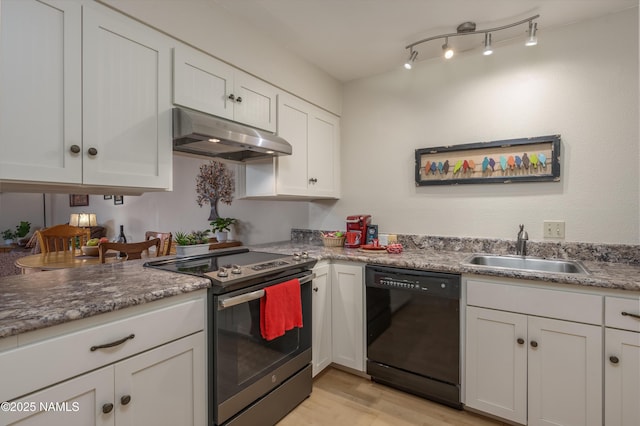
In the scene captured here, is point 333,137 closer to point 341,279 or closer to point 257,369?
point 341,279

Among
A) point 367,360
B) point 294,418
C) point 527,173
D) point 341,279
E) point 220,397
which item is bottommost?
point 294,418

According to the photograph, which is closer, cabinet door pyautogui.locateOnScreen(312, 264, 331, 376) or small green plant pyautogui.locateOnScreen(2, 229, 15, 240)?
cabinet door pyautogui.locateOnScreen(312, 264, 331, 376)

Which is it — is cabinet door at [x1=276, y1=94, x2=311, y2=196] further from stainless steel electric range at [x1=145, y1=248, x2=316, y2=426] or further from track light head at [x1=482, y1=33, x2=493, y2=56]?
track light head at [x1=482, y1=33, x2=493, y2=56]

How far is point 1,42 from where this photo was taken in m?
1.09

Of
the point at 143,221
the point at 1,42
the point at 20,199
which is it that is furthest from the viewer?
the point at 20,199

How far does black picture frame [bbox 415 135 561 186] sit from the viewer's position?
2.04 m

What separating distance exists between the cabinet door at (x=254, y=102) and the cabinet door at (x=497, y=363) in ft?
5.49

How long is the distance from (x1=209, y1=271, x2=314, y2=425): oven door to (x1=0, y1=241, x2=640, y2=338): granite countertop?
201 mm

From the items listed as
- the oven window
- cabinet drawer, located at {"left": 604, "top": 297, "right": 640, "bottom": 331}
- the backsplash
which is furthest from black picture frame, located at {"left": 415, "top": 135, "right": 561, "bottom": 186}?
the oven window

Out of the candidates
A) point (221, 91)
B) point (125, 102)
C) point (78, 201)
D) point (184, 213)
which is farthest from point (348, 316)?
point (78, 201)

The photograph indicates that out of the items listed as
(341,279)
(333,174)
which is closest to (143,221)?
(333,174)

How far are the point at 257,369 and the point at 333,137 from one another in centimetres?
192

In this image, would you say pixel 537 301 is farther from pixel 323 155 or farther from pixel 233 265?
pixel 323 155

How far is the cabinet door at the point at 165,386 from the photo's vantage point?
3.69 ft
